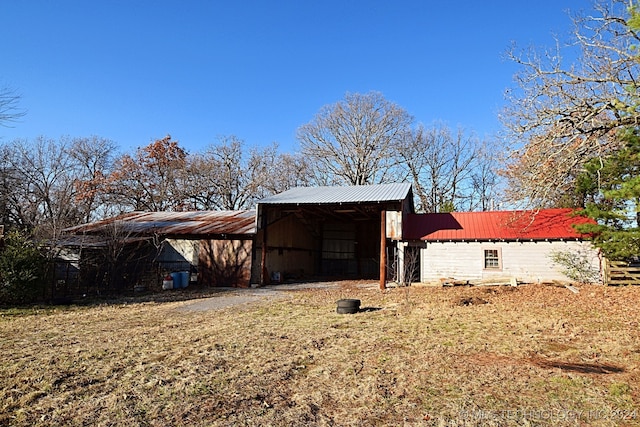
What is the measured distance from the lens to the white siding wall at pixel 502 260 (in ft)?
54.8

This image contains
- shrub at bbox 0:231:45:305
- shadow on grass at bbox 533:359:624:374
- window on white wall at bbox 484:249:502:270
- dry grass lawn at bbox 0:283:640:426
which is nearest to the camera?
dry grass lawn at bbox 0:283:640:426

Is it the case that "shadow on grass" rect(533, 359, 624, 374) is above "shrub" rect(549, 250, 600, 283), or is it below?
below

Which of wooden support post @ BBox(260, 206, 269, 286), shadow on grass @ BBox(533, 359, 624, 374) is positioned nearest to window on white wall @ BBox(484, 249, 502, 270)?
wooden support post @ BBox(260, 206, 269, 286)

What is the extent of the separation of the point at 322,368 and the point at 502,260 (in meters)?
14.2

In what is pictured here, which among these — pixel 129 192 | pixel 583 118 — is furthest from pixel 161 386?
pixel 129 192

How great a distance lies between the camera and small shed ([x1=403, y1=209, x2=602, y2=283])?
16.7 meters

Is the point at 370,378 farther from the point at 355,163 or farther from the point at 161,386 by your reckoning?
the point at 355,163

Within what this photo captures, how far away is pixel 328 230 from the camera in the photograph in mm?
26859

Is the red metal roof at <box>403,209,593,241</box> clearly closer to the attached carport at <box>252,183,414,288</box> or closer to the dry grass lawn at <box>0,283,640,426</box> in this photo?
the attached carport at <box>252,183,414,288</box>

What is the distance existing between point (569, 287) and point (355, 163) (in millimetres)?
19659

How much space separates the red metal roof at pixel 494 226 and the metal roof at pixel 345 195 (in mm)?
2035

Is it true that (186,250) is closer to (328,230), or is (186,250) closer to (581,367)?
(328,230)

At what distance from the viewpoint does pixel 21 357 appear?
621 centimetres

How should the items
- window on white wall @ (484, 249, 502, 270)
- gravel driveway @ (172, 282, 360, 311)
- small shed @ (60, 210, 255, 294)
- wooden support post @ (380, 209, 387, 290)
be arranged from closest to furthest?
gravel driveway @ (172, 282, 360, 311), wooden support post @ (380, 209, 387, 290), window on white wall @ (484, 249, 502, 270), small shed @ (60, 210, 255, 294)
